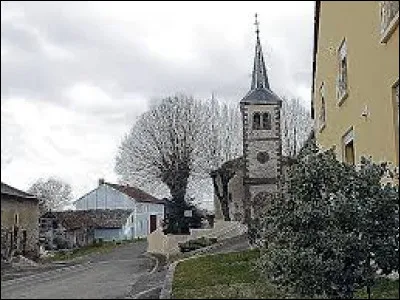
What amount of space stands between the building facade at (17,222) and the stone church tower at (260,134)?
154ft

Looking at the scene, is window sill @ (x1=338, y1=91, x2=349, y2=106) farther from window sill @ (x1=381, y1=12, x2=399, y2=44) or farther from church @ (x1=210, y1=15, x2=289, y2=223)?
church @ (x1=210, y1=15, x2=289, y2=223)

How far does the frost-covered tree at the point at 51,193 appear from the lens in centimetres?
645

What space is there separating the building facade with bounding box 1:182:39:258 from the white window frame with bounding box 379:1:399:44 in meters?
8.55

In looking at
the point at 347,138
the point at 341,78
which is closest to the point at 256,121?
the point at 347,138

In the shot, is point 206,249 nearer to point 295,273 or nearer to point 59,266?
point 295,273

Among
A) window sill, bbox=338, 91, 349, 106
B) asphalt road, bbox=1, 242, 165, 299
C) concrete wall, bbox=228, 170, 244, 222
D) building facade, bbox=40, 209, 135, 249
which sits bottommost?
asphalt road, bbox=1, 242, 165, 299

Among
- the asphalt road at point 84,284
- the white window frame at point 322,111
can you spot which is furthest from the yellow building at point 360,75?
the asphalt road at point 84,284

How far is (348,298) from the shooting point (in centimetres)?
933

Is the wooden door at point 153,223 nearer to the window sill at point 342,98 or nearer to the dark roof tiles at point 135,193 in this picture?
the dark roof tiles at point 135,193

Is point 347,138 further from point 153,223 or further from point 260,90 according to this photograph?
point 260,90

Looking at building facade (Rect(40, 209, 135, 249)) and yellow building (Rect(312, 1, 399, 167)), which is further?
yellow building (Rect(312, 1, 399, 167))

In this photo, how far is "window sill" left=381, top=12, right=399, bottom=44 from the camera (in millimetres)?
12133

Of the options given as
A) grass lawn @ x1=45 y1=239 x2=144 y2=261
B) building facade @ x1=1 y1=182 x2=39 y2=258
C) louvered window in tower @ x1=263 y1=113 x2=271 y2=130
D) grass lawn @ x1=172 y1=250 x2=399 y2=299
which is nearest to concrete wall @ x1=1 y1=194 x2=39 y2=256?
building facade @ x1=1 y1=182 x2=39 y2=258

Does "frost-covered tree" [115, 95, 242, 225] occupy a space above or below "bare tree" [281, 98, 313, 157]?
below
